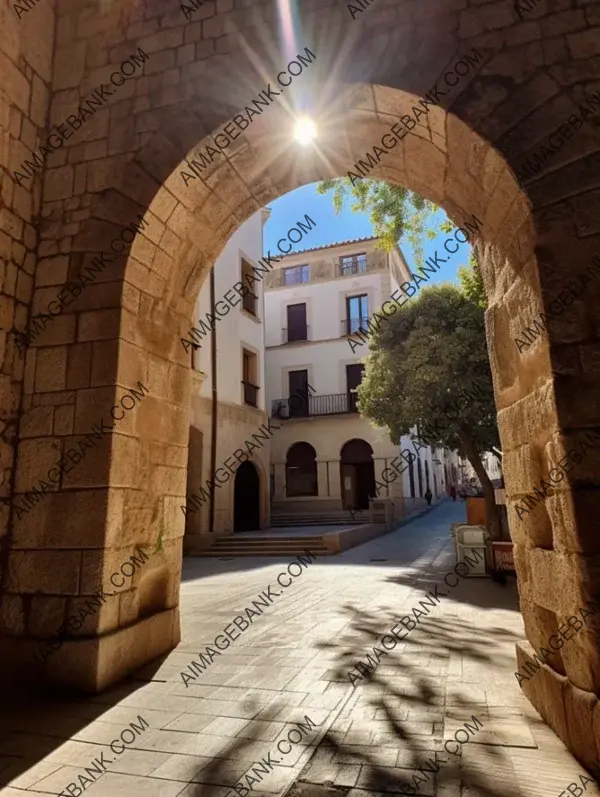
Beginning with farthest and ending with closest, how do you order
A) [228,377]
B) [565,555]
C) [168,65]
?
[228,377], [168,65], [565,555]

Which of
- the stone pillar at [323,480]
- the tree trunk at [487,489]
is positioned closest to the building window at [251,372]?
the stone pillar at [323,480]

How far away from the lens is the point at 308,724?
2154 millimetres

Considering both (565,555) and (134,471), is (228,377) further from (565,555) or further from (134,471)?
(565,555)

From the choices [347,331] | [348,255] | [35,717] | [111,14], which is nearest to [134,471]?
[35,717]

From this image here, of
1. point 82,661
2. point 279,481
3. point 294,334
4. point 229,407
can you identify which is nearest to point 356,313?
point 294,334

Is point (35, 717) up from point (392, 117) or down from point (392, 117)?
down

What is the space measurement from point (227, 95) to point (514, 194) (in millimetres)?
1844

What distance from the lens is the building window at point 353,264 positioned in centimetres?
1820

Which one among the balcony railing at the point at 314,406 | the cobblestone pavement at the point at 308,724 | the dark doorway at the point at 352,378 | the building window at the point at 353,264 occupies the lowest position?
the cobblestone pavement at the point at 308,724

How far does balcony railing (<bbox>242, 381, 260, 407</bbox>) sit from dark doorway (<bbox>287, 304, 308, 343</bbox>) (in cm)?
547

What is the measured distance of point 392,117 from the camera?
118 inches

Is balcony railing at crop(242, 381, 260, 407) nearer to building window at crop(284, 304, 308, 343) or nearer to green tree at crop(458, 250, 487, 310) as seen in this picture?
building window at crop(284, 304, 308, 343)

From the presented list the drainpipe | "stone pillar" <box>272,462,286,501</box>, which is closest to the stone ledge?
the drainpipe

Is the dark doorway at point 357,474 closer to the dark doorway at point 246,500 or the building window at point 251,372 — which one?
the dark doorway at point 246,500
